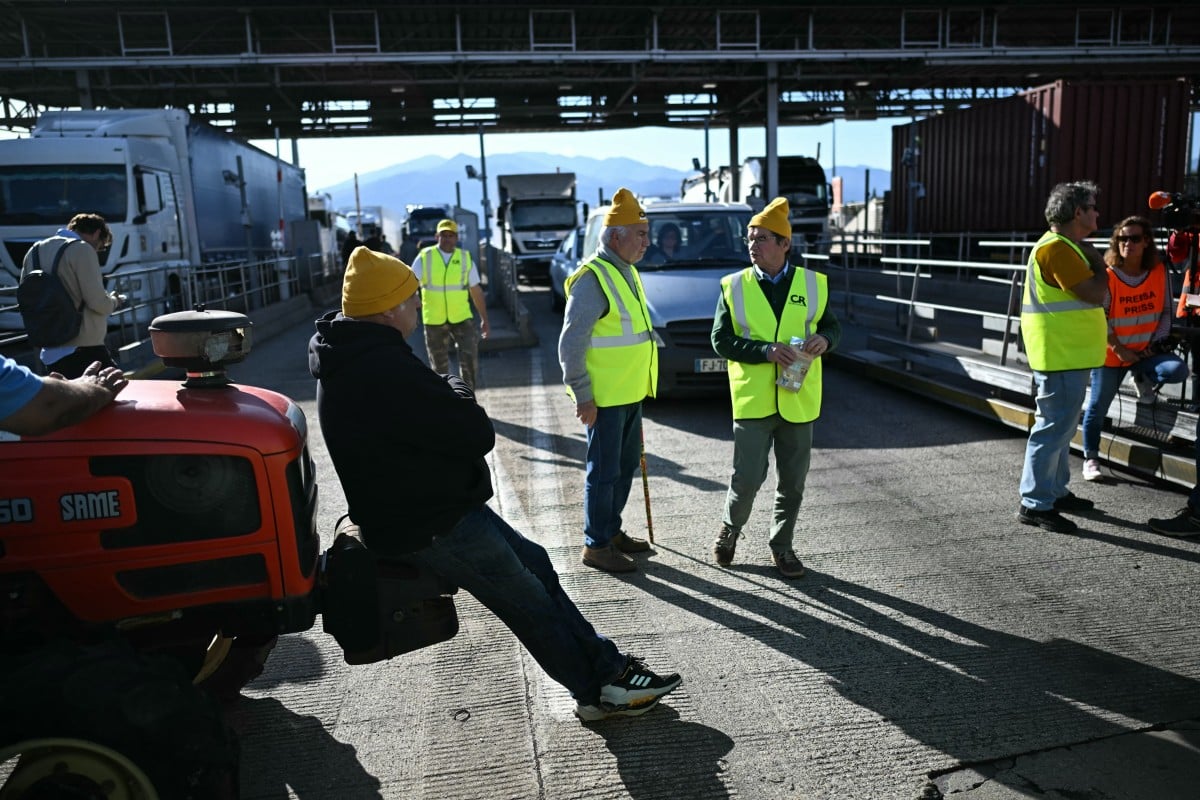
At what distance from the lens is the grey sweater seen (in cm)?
475

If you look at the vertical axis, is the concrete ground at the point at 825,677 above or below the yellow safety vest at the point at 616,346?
below

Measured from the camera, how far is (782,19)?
2827cm

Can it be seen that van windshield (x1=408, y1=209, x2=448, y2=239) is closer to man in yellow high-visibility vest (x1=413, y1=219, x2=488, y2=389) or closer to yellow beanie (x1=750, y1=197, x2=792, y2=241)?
man in yellow high-visibility vest (x1=413, y1=219, x2=488, y2=389)

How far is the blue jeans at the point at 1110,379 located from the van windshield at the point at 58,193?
14.4 meters

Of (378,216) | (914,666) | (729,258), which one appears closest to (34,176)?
(729,258)

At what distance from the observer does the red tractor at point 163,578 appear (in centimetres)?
241

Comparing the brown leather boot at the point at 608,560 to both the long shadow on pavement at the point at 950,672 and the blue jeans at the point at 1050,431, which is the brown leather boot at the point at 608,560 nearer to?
the long shadow on pavement at the point at 950,672

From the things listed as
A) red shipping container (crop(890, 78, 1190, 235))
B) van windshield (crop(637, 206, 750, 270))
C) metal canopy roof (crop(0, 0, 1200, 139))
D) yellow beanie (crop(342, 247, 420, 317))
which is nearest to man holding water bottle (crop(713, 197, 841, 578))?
yellow beanie (crop(342, 247, 420, 317))

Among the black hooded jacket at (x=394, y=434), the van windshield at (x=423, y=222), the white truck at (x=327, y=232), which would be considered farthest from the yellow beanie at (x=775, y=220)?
the van windshield at (x=423, y=222)

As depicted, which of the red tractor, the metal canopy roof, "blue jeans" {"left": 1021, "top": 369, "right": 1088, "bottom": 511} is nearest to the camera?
the red tractor

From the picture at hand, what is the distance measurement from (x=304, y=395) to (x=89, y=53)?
→ 25.1m

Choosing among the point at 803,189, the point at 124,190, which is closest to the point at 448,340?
the point at 124,190

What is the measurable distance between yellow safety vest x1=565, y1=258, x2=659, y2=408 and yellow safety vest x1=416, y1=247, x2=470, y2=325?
12.5 ft

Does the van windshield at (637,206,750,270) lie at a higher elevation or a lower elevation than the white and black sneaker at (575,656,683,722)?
higher
